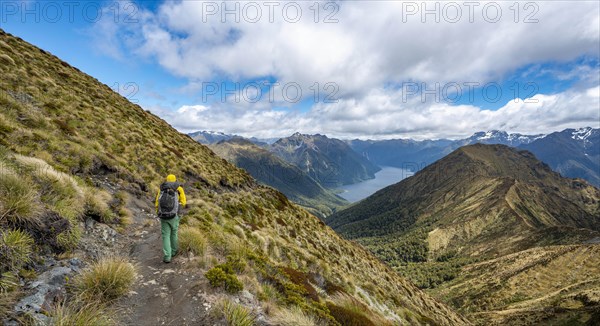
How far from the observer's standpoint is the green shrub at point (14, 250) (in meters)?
6.70

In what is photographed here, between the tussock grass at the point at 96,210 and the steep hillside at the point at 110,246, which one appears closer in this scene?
the steep hillside at the point at 110,246

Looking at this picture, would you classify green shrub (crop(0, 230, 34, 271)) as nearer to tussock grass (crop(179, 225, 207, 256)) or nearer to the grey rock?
the grey rock

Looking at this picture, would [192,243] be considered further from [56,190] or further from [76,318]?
[76,318]

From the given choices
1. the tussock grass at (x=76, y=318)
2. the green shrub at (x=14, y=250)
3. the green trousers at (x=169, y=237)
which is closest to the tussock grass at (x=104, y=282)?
the tussock grass at (x=76, y=318)

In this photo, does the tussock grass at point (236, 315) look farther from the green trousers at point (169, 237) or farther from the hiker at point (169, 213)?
the hiker at point (169, 213)

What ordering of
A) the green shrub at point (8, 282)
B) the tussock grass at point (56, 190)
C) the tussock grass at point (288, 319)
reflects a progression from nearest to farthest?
the green shrub at point (8, 282) → the tussock grass at point (288, 319) → the tussock grass at point (56, 190)

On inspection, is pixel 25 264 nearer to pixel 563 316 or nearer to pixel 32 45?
pixel 32 45

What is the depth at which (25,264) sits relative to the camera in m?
7.27

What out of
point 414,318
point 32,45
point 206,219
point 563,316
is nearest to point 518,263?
point 563,316

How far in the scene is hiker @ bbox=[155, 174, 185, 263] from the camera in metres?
10.6

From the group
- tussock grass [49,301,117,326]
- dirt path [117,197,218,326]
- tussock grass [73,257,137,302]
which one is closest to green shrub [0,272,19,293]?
tussock grass [49,301,117,326]

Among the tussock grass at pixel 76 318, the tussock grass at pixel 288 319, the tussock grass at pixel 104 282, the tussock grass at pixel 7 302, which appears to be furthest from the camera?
the tussock grass at pixel 288 319

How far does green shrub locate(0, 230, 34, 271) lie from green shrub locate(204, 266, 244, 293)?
4765mm

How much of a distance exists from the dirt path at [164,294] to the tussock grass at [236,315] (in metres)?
0.38
